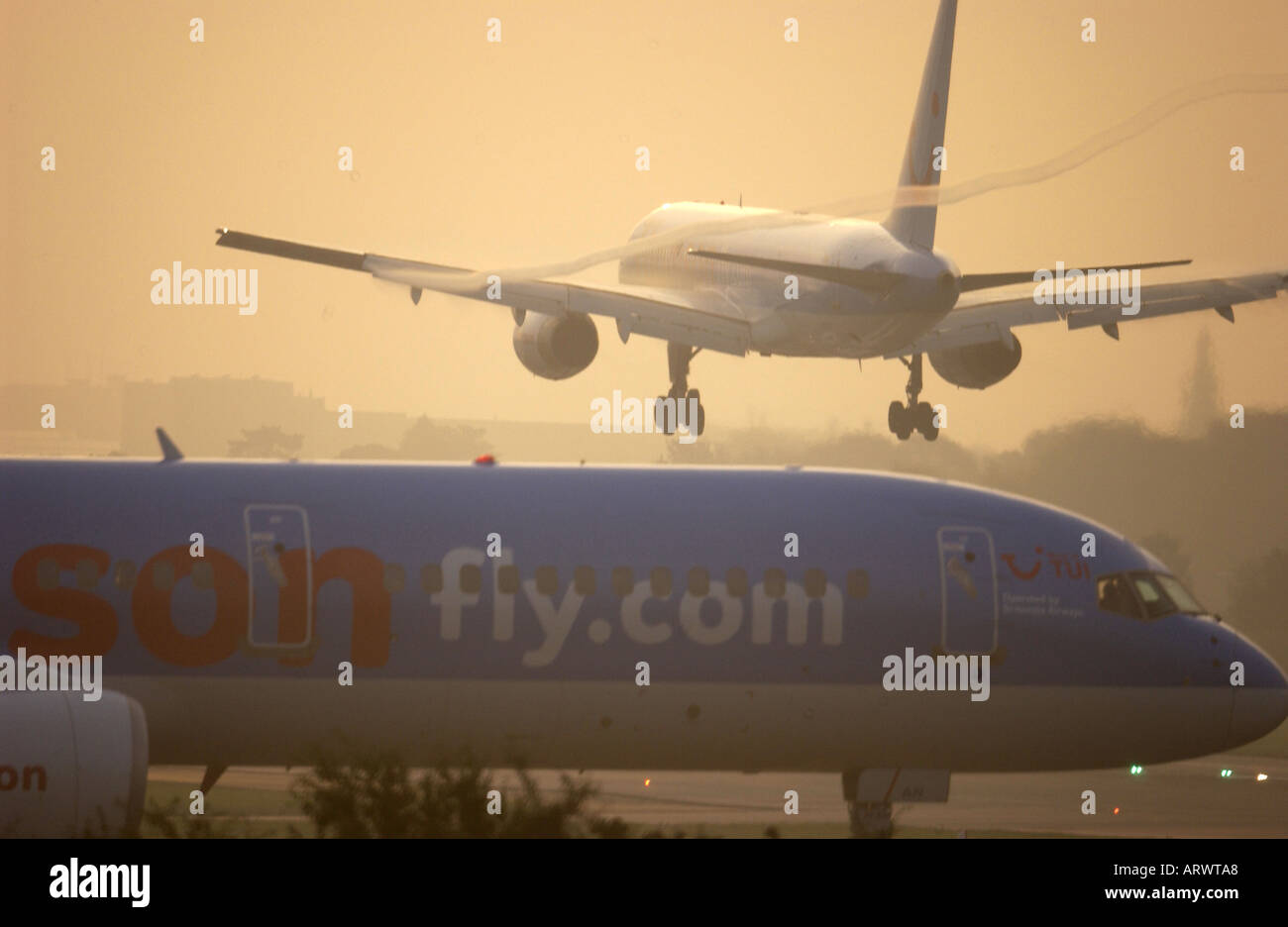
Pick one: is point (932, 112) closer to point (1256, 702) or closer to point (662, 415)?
point (662, 415)

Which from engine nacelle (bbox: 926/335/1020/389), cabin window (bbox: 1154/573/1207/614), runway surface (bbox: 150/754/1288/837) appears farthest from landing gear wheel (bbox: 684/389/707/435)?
cabin window (bbox: 1154/573/1207/614)

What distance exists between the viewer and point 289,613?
79.0 ft

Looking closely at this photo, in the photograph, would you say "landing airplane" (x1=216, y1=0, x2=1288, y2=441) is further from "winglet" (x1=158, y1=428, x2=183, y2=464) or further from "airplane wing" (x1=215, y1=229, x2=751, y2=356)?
"winglet" (x1=158, y1=428, x2=183, y2=464)

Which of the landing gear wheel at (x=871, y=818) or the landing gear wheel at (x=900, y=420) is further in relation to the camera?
the landing gear wheel at (x=900, y=420)

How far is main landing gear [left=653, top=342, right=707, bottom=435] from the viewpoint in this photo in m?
55.3

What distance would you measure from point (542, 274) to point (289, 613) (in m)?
29.2

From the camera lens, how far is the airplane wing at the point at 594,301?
5338cm

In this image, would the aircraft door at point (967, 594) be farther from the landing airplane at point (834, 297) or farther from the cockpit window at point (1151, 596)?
the landing airplane at point (834, 297)

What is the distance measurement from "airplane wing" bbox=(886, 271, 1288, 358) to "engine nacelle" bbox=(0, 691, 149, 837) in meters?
32.0

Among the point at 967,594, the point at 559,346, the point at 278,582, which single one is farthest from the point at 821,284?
the point at 278,582

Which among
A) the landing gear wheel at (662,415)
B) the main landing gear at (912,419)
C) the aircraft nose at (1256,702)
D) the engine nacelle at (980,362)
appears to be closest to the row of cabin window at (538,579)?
the aircraft nose at (1256,702)

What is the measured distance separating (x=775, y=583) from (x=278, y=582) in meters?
5.69

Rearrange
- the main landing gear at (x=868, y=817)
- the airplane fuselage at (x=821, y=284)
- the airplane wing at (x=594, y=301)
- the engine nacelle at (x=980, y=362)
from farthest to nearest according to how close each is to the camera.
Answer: the engine nacelle at (x=980, y=362)
the airplane fuselage at (x=821, y=284)
the airplane wing at (x=594, y=301)
the main landing gear at (x=868, y=817)
